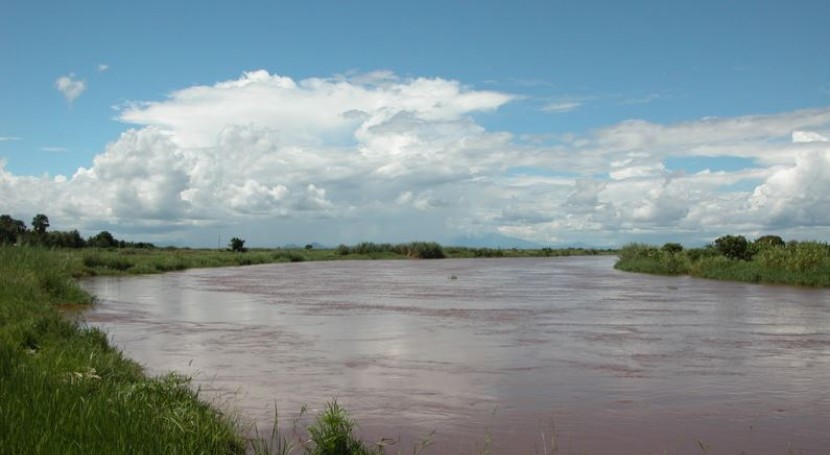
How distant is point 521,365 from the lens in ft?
34.1

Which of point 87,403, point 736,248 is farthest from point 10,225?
point 87,403

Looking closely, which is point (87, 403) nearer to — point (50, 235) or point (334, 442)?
point (334, 442)

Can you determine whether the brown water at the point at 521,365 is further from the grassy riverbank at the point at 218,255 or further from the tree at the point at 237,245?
the tree at the point at 237,245

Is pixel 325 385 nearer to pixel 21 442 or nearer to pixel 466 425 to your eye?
pixel 466 425

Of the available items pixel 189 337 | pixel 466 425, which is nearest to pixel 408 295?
pixel 189 337

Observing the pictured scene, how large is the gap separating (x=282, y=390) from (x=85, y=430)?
11.8 ft

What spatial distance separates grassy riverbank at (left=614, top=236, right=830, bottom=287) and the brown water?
6.94m

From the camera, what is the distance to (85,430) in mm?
5055

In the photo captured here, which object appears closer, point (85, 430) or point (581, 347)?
point (85, 430)

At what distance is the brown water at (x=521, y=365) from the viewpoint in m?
6.92

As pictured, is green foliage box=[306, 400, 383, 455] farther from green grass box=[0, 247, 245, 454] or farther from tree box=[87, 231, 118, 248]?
tree box=[87, 231, 118, 248]

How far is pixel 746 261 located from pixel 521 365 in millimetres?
26398

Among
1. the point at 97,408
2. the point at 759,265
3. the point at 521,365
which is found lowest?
the point at 521,365

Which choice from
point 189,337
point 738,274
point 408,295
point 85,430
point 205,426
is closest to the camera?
point 85,430
